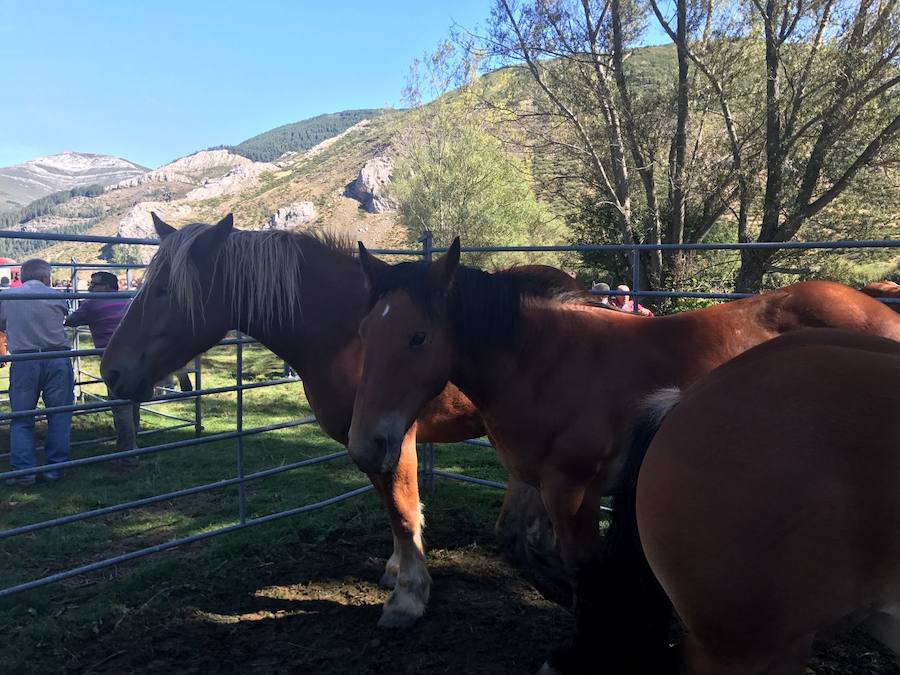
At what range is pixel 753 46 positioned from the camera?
12.0 metres

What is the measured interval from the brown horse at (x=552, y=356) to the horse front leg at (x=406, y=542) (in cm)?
84

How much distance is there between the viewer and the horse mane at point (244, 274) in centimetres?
299

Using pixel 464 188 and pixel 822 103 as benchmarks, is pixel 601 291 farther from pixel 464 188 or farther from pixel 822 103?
pixel 464 188

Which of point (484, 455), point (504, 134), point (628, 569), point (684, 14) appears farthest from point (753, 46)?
point (628, 569)

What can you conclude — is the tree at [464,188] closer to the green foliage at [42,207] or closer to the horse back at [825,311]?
the horse back at [825,311]

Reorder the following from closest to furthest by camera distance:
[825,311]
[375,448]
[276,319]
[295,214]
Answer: [375,448] → [825,311] → [276,319] → [295,214]

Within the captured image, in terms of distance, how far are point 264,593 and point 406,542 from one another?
0.98 meters

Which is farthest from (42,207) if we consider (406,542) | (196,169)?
(406,542)

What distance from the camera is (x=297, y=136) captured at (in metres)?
158

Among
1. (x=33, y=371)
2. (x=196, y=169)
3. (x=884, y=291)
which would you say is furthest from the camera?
(x=196, y=169)

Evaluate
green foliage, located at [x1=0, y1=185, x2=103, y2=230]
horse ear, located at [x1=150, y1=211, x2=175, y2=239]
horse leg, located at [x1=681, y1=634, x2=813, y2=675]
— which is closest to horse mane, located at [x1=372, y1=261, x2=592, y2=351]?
Answer: horse leg, located at [x1=681, y1=634, x2=813, y2=675]

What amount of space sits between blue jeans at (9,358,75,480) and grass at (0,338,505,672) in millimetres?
288

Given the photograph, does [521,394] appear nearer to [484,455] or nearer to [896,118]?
[484,455]

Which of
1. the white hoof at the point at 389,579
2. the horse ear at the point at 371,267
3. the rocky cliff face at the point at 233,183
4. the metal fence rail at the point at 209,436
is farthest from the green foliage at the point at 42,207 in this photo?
the horse ear at the point at 371,267
